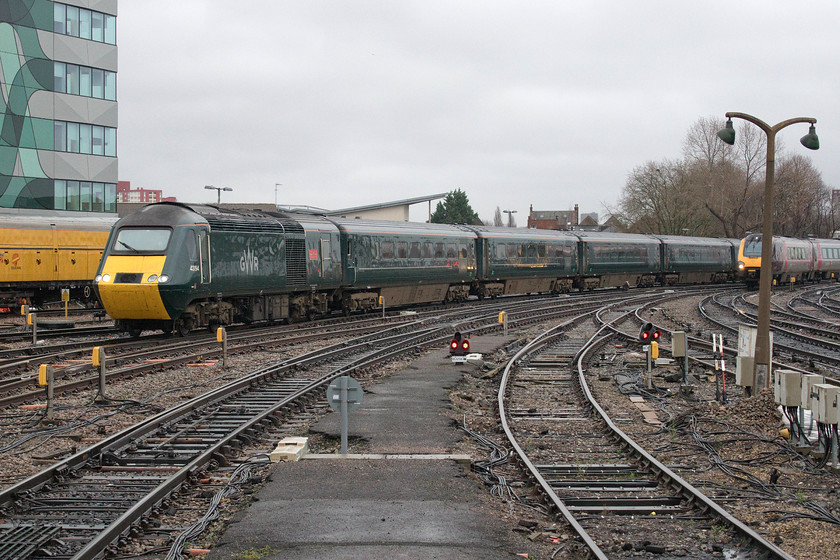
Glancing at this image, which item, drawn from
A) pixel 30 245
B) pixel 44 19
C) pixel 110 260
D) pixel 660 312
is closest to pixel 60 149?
pixel 44 19

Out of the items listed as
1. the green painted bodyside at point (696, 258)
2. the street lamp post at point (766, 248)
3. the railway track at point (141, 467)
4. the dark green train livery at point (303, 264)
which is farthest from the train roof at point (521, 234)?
the street lamp post at point (766, 248)

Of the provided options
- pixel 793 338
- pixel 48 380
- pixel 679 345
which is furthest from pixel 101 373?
pixel 793 338

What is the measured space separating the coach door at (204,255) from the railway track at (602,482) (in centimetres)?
874

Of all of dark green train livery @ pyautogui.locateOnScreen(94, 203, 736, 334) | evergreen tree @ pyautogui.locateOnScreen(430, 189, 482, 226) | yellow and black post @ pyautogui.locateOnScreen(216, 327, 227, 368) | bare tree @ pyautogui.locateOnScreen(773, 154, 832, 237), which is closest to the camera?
yellow and black post @ pyautogui.locateOnScreen(216, 327, 227, 368)

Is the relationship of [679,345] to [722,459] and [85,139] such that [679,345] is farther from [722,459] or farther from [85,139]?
[85,139]

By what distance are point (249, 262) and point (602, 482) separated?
1492 centimetres

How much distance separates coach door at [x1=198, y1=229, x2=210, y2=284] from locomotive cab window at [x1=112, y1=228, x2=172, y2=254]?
0.86 m

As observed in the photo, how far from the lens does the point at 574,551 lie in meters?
6.74

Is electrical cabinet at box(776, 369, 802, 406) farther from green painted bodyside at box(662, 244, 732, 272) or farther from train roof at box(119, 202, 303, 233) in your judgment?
green painted bodyside at box(662, 244, 732, 272)

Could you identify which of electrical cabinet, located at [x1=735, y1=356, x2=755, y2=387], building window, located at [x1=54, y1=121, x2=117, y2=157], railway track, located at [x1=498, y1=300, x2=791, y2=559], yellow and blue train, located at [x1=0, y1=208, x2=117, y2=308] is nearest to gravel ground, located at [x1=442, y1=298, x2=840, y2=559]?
railway track, located at [x1=498, y1=300, x2=791, y2=559]

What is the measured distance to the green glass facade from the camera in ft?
139

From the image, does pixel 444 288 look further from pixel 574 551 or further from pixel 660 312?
pixel 574 551

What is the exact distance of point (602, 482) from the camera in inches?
352

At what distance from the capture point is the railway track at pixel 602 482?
7.08 m
